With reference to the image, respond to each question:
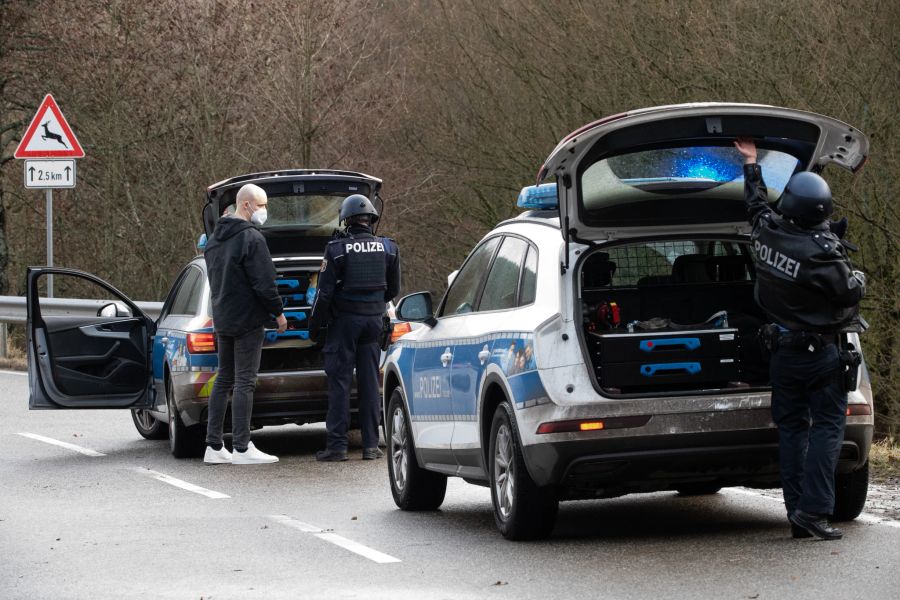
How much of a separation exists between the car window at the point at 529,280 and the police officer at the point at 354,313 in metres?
3.95

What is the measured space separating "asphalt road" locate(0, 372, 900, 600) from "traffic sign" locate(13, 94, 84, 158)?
8682 mm

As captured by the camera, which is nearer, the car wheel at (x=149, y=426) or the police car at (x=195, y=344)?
the police car at (x=195, y=344)

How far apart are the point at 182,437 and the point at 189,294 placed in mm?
1321

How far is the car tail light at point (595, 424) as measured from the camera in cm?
809

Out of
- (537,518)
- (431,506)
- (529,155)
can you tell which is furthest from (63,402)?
(529,155)

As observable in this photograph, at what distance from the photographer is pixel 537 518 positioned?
855 centimetres

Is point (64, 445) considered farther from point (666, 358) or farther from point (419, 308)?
point (666, 358)

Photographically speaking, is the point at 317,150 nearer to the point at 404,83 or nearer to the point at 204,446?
the point at 404,83

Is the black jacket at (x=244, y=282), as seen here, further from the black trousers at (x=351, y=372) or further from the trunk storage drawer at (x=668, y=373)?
the trunk storage drawer at (x=668, y=373)

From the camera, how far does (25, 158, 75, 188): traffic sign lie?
20.5 meters

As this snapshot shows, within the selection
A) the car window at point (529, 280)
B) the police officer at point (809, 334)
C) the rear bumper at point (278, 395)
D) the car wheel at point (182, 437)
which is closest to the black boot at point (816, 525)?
the police officer at point (809, 334)

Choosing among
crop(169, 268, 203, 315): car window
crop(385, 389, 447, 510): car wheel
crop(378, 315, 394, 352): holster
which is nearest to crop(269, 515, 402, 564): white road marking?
crop(385, 389, 447, 510): car wheel

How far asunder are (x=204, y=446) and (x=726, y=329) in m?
6.24

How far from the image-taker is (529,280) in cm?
874
